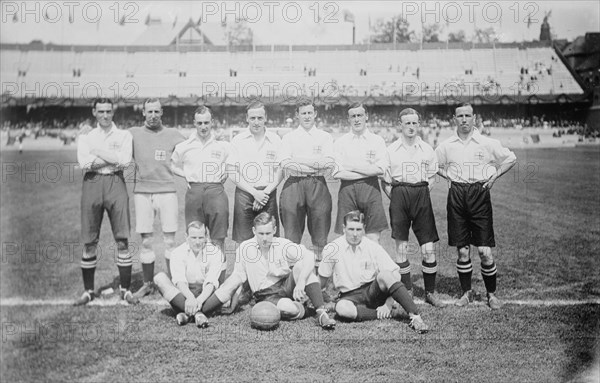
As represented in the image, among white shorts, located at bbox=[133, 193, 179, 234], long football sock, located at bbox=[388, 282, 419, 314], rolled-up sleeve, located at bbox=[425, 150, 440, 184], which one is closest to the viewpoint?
long football sock, located at bbox=[388, 282, 419, 314]

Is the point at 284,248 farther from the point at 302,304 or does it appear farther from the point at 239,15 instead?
the point at 239,15

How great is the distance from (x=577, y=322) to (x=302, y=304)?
2.34 m

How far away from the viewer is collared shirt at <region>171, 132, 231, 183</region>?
4.60 m

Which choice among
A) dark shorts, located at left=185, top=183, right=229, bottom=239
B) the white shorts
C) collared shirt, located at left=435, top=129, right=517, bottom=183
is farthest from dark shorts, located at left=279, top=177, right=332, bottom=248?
collared shirt, located at left=435, top=129, right=517, bottom=183

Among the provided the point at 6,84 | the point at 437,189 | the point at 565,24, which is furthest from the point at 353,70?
the point at 6,84

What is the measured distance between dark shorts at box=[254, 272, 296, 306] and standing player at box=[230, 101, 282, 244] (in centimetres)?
59

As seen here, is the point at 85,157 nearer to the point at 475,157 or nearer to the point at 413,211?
the point at 413,211

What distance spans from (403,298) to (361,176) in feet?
4.01

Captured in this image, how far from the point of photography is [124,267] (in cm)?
463

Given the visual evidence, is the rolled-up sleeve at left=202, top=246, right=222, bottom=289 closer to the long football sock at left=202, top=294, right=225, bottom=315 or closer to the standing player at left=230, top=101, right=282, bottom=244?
the long football sock at left=202, top=294, right=225, bottom=315

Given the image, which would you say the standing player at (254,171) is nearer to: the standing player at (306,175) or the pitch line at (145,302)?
the standing player at (306,175)

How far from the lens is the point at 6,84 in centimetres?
443

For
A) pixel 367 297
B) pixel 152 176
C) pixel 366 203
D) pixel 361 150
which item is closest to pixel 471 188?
pixel 366 203

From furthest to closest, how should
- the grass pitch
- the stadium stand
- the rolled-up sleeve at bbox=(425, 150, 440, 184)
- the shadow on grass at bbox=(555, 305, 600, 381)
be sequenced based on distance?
the stadium stand, the rolled-up sleeve at bbox=(425, 150, 440, 184), the shadow on grass at bbox=(555, 305, 600, 381), the grass pitch
